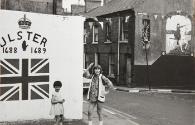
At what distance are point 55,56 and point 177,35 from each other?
1933cm

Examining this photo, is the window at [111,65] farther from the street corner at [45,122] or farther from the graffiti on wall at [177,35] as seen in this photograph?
the street corner at [45,122]

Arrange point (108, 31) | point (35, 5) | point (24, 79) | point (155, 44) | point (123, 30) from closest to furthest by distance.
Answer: point (24, 79), point (35, 5), point (155, 44), point (123, 30), point (108, 31)

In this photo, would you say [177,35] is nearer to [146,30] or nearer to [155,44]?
[155,44]

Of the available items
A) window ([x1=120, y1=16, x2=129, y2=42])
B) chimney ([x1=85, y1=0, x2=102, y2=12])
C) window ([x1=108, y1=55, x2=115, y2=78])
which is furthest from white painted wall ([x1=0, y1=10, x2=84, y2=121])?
chimney ([x1=85, y1=0, x2=102, y2=12])

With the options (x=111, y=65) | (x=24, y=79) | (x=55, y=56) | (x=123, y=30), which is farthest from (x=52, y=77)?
(x=111, y=65)

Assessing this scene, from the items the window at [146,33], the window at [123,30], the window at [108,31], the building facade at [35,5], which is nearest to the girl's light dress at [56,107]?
the building facade at [35,5]

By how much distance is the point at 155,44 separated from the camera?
2780cm

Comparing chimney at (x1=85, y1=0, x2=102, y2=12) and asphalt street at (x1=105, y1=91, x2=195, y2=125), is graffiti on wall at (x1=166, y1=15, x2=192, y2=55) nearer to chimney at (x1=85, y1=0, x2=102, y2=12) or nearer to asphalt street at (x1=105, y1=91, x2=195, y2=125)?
asphalt street at (x1=105, y1=91, x2=195, y2=125)

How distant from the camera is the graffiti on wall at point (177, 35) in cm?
2805

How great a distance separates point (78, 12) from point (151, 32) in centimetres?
1715

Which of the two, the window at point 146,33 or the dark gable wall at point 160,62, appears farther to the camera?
the window at point 146,33

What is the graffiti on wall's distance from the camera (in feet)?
92.0

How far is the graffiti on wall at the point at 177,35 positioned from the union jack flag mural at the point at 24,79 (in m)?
19.2

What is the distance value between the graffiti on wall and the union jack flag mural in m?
19.2
